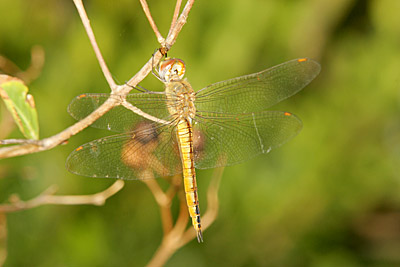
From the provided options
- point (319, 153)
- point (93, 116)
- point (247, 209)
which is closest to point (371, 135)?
point (319, 153)

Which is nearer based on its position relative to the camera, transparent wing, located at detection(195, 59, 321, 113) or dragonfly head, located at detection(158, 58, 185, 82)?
dragonfly head, located at detection(158, 58, 185, 82)

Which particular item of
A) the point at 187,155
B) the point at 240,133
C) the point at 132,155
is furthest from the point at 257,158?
the point at 132,155

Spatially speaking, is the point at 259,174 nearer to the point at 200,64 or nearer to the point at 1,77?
the point at 200,64

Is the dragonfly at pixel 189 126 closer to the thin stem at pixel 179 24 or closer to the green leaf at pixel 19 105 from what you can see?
the green leaf at pixel 19 105

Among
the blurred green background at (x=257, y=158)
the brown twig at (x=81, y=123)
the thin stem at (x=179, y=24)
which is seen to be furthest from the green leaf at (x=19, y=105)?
the blurred green background at (x=257, y=158)

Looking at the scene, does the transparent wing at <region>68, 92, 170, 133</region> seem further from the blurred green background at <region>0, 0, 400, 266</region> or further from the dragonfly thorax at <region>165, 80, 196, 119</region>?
the blurred green background at <region>0, 0, 400, 266</region>

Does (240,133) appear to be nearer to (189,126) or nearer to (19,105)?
(189,126)

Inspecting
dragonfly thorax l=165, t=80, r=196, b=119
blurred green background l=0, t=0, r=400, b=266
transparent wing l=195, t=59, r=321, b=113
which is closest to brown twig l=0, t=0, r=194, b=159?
dragonfly thorax l=165, t=80, r=196, b=119
